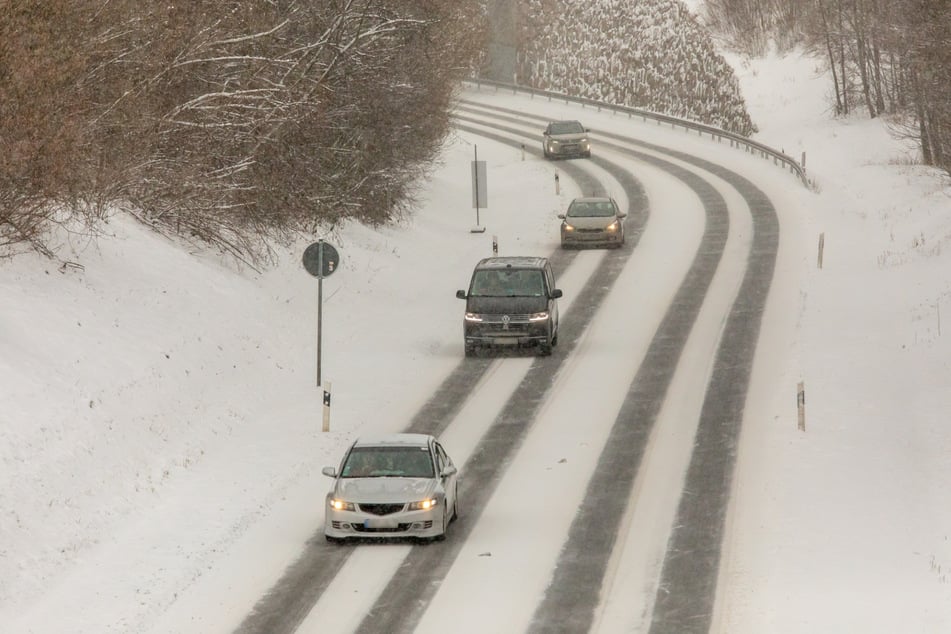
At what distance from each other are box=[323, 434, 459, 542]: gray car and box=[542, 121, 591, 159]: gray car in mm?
39188

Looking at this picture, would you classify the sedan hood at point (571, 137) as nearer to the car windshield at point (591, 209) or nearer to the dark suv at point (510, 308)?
the car windshield at point (591, 209)

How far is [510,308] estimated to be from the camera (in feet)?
90.9

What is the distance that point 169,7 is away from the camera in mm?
28188

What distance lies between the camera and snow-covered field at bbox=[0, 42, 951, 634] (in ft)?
51.0

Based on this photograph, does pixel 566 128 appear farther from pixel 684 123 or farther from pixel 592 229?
pixel 592 229

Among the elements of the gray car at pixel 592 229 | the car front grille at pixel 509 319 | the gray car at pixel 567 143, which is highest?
the gray car at pixel 567 143

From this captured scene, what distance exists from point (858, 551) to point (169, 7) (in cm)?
1857

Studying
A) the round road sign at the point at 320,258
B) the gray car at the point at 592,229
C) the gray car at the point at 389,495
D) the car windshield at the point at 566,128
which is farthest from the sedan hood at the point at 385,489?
the car windshield at the point at 566,128

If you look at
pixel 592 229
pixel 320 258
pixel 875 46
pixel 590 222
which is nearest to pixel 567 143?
pixel 875 46

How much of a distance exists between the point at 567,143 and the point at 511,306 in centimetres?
2909

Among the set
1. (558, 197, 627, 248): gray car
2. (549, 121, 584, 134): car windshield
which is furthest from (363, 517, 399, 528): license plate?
(549, 121, 584, 134): car windshield

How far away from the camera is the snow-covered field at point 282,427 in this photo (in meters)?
15.5

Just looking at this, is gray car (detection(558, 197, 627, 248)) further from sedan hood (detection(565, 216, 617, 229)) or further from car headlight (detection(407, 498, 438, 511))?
car headlight (detection(407, 498, 438, 511))

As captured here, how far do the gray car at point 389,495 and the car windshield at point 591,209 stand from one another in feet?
74.6
